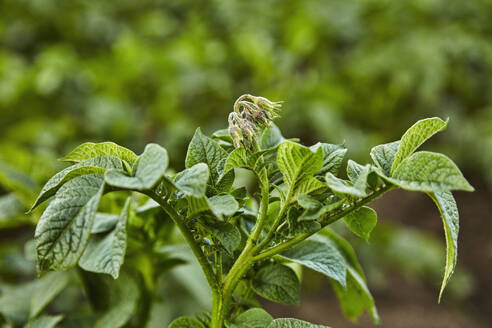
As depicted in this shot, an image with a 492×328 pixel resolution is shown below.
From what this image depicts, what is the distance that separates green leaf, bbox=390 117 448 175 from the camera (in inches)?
13.3

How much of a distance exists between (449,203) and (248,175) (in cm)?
77

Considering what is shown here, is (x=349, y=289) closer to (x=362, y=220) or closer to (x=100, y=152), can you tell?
(x=362, y=220)

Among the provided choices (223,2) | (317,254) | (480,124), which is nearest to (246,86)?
(223,2)

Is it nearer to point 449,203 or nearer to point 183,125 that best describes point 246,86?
point 183,125

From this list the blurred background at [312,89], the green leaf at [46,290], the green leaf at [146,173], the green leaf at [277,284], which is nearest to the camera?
the green leaf at [146,173]

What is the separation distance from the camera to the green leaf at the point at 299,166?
33 cm

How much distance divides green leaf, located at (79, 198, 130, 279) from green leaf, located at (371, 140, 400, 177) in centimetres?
18

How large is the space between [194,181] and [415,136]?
159 mm

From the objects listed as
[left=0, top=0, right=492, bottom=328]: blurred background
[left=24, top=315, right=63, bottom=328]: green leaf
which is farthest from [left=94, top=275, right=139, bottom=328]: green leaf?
[left=0, top=0, right=492, bottom=328]: blurred background

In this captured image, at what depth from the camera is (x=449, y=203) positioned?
1.09ft

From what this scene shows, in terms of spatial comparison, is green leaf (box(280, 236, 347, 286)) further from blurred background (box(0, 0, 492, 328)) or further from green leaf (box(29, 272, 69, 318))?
blurred background (box(0, 0, 492, 328))

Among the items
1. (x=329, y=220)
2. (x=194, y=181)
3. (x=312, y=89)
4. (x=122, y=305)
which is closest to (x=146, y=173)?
(x=194, y=181)

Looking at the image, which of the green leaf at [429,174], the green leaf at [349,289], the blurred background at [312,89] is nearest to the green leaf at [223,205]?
the green leaf at [429,174]

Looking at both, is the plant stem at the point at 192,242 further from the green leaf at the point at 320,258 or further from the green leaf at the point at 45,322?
the green leaf at the point at 45,322
